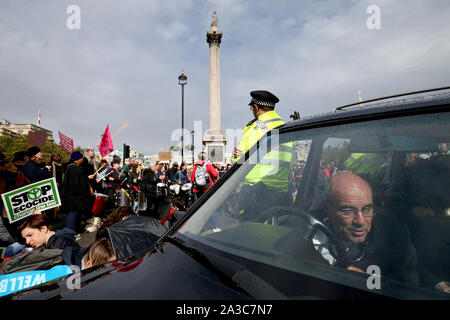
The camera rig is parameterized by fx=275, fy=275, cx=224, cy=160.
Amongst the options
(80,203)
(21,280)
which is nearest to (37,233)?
(21,280)

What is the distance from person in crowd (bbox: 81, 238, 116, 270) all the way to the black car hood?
1.13 meters

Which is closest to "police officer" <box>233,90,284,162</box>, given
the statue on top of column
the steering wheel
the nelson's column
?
the steering wheel

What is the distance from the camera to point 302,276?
0.96 meters

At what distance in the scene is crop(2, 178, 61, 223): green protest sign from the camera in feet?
13.6

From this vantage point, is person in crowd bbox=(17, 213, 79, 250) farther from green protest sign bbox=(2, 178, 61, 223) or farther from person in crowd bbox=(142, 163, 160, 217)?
person in crowd bbox=(142, 163, 160, 217)

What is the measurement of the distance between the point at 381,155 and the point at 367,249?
47cm

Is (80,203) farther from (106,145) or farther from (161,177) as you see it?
(106,145)

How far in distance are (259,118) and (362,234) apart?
8.10ft

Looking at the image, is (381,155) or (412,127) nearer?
(412,127)

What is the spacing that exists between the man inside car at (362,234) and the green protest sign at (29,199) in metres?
4.68

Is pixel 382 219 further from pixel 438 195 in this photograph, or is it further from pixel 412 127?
pixel 412 127

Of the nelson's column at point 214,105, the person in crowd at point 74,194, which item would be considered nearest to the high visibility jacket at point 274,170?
the person in crowd at point 74,194

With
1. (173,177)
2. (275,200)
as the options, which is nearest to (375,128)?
(275,200)
